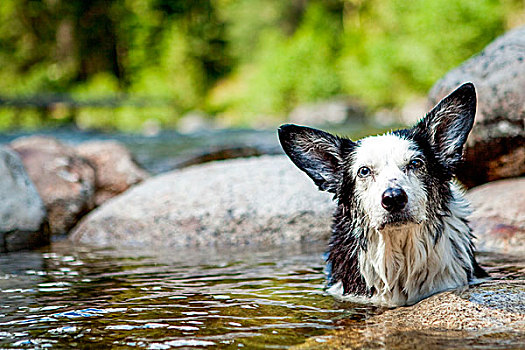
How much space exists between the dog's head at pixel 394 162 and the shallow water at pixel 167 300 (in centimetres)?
73

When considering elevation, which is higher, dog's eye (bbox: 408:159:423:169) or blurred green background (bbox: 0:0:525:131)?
blurred green background (bbox: 0:0:525:131)

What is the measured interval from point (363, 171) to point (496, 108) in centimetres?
320

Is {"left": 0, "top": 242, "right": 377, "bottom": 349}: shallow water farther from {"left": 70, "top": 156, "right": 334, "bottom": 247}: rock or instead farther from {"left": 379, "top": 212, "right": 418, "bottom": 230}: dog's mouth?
{"left": 379, "top": 212, "right": 418, "bottom": 230}: dog's mouth

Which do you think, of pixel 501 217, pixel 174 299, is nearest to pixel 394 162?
pixel 174 299

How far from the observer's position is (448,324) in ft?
11.6

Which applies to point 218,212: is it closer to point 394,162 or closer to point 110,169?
point 110,169

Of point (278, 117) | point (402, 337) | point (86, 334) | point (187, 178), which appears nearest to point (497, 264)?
point (402, 337)

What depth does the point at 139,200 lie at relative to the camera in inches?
307

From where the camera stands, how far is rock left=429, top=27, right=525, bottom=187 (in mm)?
6586

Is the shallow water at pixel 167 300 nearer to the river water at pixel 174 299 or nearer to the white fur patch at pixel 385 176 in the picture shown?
the river water at pixel 174 299

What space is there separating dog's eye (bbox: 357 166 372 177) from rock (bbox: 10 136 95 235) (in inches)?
209

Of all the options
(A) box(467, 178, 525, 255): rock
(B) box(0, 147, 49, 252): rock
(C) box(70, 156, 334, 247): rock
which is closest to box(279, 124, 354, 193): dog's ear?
(A) box(467, 178, 525, 255): rock

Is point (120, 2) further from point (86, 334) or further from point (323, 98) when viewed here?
point (86, 334)

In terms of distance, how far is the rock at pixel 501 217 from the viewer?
19.5ft
